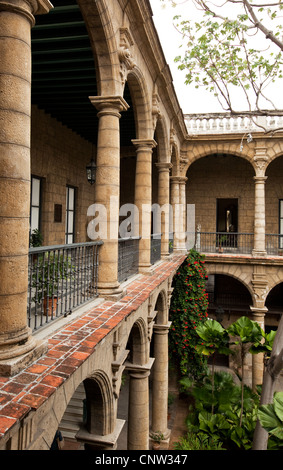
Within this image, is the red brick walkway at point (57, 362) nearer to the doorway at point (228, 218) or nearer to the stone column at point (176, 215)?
the stone column at point (176, 215)

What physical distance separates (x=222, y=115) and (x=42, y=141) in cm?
850

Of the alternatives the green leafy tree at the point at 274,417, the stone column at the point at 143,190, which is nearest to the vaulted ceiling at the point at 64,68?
the stone column at the point at 143,190

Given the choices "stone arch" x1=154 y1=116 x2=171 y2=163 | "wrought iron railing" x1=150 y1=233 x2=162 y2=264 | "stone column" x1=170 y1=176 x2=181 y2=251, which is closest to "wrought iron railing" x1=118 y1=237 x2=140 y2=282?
"wrought iron railing" x1=150 y1=233 x2=162 y2=264

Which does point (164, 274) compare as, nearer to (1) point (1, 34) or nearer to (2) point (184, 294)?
(2) point (184, 294)

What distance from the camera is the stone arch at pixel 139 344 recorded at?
21.6 ft

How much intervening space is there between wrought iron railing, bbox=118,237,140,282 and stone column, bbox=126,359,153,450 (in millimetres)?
1993

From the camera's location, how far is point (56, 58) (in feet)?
19.4

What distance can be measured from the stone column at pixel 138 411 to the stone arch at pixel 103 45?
5268 millimetres

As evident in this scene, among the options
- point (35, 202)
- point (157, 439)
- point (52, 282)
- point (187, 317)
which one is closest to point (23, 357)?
point (52, 282)

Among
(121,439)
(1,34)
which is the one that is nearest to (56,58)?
(1,34)

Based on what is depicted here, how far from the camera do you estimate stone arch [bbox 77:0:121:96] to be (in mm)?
4387

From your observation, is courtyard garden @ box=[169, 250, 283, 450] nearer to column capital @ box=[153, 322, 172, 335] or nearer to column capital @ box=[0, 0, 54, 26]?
column capital @ box=[153, 322, 172, 335]

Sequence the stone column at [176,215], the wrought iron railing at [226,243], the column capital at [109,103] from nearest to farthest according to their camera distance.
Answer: the column capital at [109,103] < the stone column at [176,215] < the wrought iron railing at [226,243]

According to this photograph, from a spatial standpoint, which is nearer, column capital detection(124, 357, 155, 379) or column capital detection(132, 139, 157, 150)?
column capital detection(124, 357, 155, 379)
